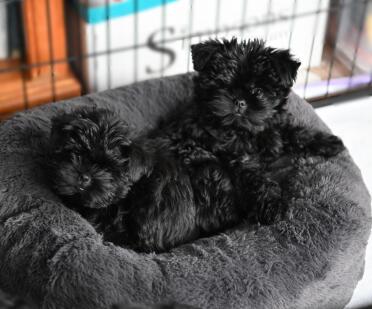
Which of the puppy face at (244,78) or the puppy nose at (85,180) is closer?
the puppy nose at (85,180)

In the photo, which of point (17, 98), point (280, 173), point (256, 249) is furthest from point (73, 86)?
point (256, 249)

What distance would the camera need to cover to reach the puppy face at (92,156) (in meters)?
2.07

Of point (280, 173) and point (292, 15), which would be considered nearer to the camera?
point (280, 173)

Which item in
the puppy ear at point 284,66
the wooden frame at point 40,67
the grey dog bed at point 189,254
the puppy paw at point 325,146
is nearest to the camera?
the grey dog bed at point 189,254

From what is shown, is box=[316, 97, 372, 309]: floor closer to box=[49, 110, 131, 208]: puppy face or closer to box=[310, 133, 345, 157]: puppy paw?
box=[310, 133, 345, 157]: puppy paw

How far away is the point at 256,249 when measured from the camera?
2.21 m

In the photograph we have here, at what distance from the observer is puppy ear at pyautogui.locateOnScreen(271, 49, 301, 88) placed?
2264 mm

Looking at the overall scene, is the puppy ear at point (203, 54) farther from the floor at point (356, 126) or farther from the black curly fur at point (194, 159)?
the floor at point (356, 126)

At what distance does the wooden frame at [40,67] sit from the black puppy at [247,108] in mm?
1003

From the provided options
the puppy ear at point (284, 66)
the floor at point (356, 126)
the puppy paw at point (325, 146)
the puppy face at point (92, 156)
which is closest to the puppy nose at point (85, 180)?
the puppy face at point (92, 156)

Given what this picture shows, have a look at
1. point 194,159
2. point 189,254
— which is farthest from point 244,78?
point 189,254

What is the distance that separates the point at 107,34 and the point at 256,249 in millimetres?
1492

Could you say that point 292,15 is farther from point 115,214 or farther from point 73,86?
point 115,214

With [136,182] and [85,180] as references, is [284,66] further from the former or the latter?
[85,180]
